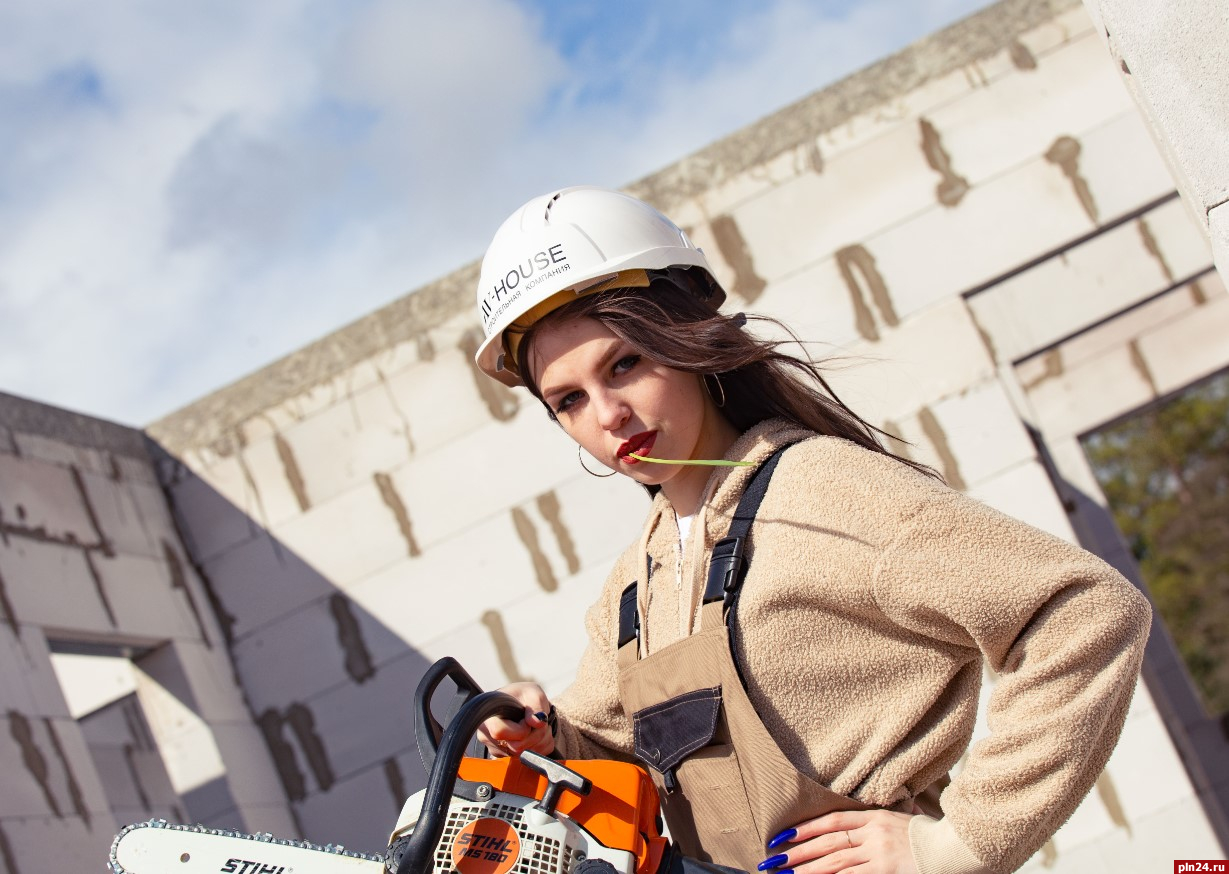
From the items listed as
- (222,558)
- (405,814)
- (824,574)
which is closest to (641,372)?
(824,574)

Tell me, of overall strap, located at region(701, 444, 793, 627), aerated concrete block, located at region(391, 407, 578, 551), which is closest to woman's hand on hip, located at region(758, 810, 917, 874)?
overall strap, located at region(701, 444, 793, 627)

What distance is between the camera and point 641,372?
1.77 meters

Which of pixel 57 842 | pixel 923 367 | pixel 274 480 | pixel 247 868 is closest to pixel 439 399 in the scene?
pixel 274 480

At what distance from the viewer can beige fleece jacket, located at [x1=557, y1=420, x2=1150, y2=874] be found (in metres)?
1.47

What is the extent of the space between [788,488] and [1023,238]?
3.81 meters

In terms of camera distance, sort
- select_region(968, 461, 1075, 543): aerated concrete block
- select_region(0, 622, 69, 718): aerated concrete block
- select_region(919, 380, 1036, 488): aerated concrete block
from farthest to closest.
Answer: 1. select_region(919, 380, 1036, 488): aerated concrete block
2. select_region(968, 461, 1075, 543): aerated concrete block
3. select_region(0, 622, 69, 718): aerated concrete block

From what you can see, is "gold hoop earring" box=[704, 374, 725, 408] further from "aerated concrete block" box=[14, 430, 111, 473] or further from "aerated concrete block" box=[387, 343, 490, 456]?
"aerated concrete block" box=[14, 430, 111, 473]

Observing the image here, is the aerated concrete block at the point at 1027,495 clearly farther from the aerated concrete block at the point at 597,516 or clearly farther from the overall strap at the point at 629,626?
the overall strap at the point at 629,626

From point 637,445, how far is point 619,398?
8 centimetres

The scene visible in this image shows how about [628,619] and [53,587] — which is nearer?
[628,619]

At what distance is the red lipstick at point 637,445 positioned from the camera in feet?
5.80

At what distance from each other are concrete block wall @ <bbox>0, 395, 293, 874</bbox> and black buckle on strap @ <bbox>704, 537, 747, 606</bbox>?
3.41 meters

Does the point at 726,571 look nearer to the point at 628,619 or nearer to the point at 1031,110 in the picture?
the point at 628,619

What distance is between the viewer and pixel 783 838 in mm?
1635
